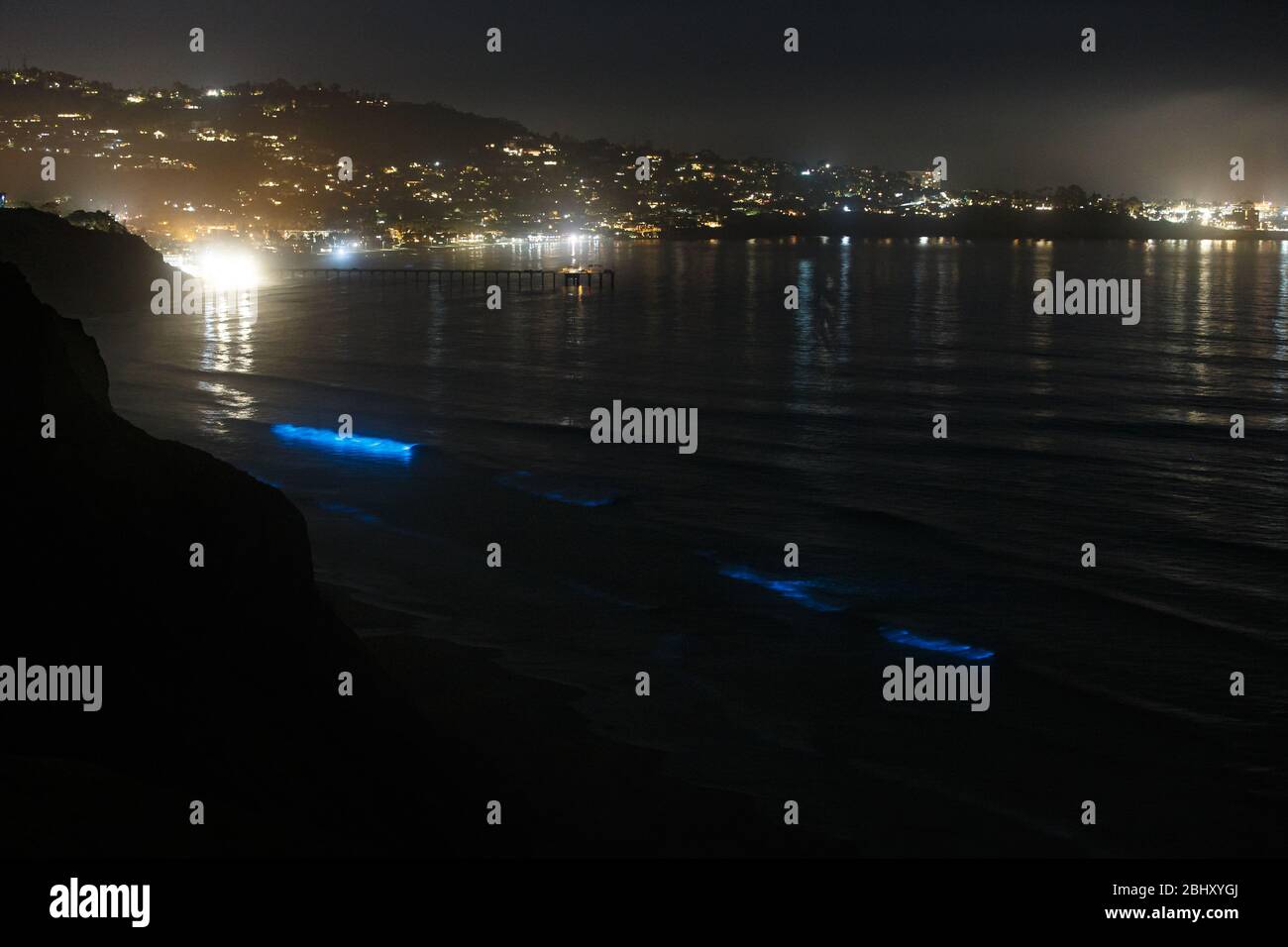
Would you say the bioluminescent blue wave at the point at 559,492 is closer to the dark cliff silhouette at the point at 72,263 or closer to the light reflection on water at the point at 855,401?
the light reflection on water at the point at 855,401

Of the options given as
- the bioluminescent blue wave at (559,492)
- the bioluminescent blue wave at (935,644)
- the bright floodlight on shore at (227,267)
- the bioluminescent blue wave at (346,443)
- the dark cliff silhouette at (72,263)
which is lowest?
the bioluminescent blue wave at (935,644)

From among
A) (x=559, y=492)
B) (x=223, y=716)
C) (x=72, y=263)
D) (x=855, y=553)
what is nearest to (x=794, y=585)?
(x=855, y=553)

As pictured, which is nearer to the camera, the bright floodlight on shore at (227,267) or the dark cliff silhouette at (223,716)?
the dark cliff silhouette at (223,716)

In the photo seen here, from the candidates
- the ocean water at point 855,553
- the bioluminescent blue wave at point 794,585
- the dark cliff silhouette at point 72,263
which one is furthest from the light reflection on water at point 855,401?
the dark cliff silhouette at point 72,263

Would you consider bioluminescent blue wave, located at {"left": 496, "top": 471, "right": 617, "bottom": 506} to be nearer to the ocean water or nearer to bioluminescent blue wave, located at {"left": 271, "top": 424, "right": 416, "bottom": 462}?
the ocean water

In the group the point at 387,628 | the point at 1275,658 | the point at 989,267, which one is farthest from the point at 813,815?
the point at 989,267

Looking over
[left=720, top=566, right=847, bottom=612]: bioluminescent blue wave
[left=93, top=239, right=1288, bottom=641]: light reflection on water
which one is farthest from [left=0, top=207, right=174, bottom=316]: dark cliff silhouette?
[left=720, top=566, right=847, bottom=612]: bioluminescent blue wave
